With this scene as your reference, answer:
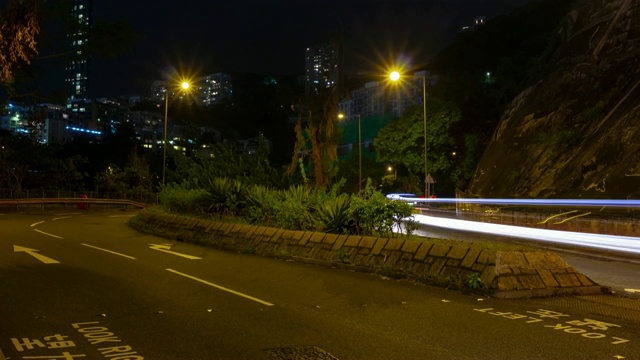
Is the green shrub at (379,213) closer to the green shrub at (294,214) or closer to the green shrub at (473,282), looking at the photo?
the green shrub at (294,214)

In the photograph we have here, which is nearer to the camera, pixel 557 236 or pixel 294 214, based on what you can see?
pixel 294 214

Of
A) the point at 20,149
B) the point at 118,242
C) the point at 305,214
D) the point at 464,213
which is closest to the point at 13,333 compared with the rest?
the point at 305,214

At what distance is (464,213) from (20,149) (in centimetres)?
4319

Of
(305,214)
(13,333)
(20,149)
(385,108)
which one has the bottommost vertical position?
(13,333)

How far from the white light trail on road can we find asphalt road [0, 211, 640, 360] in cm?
470

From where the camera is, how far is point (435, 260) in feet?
35.8

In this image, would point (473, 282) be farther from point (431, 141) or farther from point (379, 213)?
point (431, 141)

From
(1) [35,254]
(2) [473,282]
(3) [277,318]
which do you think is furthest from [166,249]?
(2) [473,282]

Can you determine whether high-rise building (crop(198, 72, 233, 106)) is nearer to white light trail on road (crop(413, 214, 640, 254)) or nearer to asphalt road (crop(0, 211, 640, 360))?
white light trail on road (crop(413, 214, 640, 254))

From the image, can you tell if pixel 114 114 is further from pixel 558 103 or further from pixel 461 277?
pixel 461 277

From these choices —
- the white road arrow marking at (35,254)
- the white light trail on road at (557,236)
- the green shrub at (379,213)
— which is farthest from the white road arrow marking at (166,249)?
the white light trail on road at (557,236)

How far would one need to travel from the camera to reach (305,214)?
1530cm

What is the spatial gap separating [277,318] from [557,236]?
12691mm

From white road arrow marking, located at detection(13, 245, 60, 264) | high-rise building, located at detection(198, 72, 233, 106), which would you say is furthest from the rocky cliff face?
high-rise building, located at detection(198, 72, 233, 106)
